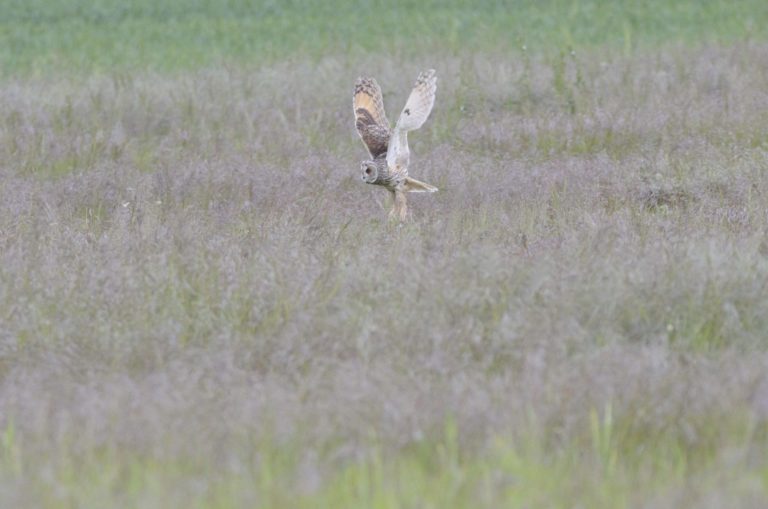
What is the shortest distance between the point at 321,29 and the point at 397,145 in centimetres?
1164

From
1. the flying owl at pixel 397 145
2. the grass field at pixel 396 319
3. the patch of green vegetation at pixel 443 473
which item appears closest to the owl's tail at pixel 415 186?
the flying owl at pixel 397 145

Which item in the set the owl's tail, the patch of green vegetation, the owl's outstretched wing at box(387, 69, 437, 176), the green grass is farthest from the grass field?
the green grass

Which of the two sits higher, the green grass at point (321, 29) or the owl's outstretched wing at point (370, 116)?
the owl's outstretched wing at point (370, 116)

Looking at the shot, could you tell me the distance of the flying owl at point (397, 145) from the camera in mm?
6836

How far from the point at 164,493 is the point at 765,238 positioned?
3570 mm

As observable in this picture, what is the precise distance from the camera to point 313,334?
4652 mm

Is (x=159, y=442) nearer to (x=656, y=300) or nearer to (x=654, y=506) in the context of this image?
(x=654, y=506)

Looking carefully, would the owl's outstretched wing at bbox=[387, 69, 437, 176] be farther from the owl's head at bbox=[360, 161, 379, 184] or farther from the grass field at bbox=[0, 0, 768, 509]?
the grass field at bbox=[0, 0, 768, 509]

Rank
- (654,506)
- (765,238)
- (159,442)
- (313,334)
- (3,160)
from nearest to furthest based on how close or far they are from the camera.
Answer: (654,506) → (159,442) → (313,334) → (765,238) → (3,160)

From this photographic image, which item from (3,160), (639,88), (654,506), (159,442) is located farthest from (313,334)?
(639,88)

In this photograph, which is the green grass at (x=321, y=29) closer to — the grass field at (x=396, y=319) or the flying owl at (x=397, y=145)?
the grass field at (x=396, y=319)

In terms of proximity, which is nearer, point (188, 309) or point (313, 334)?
point (313, 334)

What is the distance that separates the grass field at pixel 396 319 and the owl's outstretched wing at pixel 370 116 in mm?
434

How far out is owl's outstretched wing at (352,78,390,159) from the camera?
7203mm
